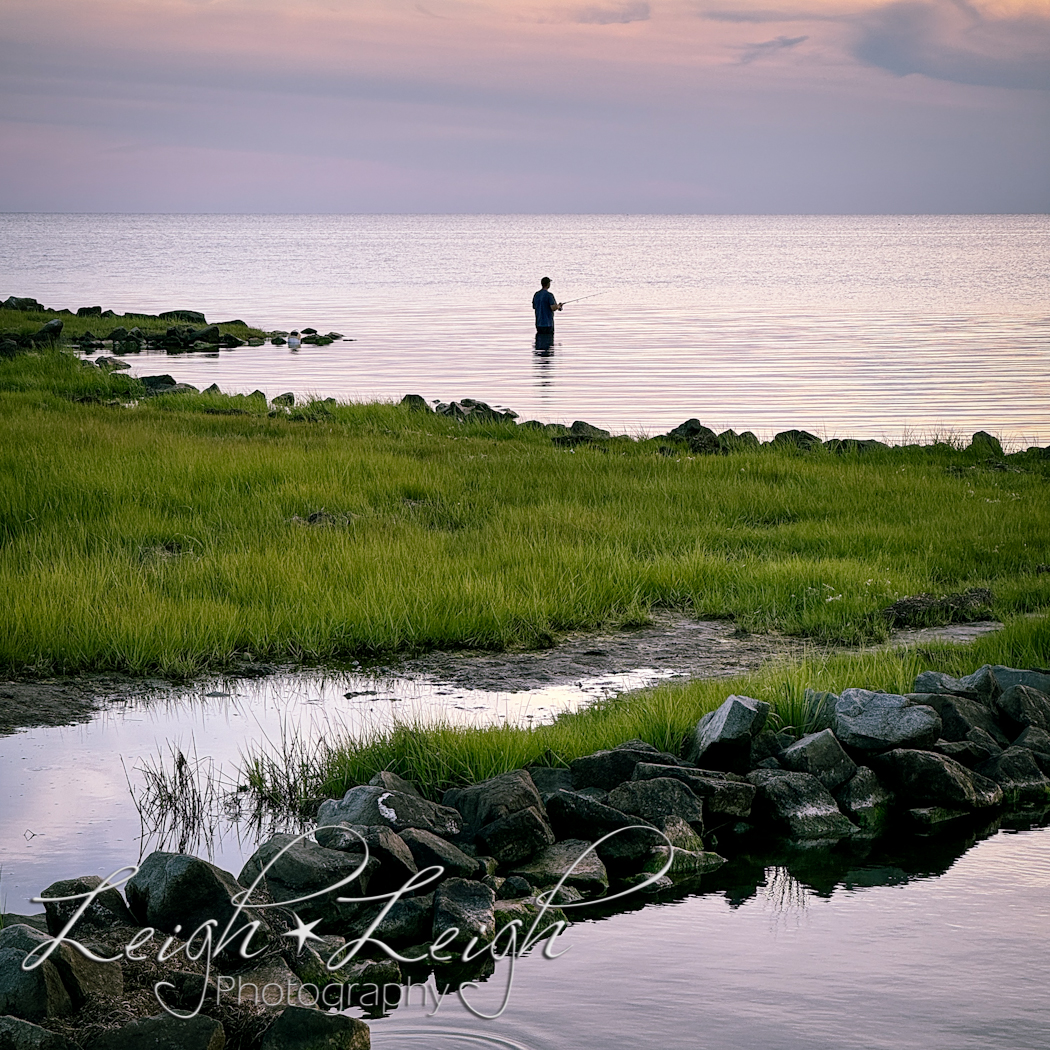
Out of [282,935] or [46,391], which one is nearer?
[282,935]

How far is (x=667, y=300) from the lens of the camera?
220 ft

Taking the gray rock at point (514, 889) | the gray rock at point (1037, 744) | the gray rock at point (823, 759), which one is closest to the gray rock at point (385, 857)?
the gray rock at point (514, 889)

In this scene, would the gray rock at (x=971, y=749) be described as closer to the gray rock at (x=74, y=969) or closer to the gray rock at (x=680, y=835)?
the gray rock at (x=680, y=835)

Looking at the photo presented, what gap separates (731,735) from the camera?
6.46 meters

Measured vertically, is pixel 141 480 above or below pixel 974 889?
above

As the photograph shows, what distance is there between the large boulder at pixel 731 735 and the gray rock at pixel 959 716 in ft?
3.54

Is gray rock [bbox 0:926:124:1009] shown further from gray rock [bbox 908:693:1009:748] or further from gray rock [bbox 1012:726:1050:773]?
gray rock [bbox 1012:726:1050:773]

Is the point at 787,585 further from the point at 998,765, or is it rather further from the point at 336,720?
the point at 336,720

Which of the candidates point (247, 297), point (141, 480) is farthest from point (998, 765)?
point (247, 297)

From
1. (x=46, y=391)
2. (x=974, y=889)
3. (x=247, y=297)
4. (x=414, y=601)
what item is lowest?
(x=974, y=889)

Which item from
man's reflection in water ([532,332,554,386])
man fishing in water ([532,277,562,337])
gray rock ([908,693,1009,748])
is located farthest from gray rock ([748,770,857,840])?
man fishing in water ([532,277,562,337])

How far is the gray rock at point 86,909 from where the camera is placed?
466 centimetres

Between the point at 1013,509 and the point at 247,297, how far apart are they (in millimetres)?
60931

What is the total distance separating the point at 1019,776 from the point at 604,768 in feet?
7.78
